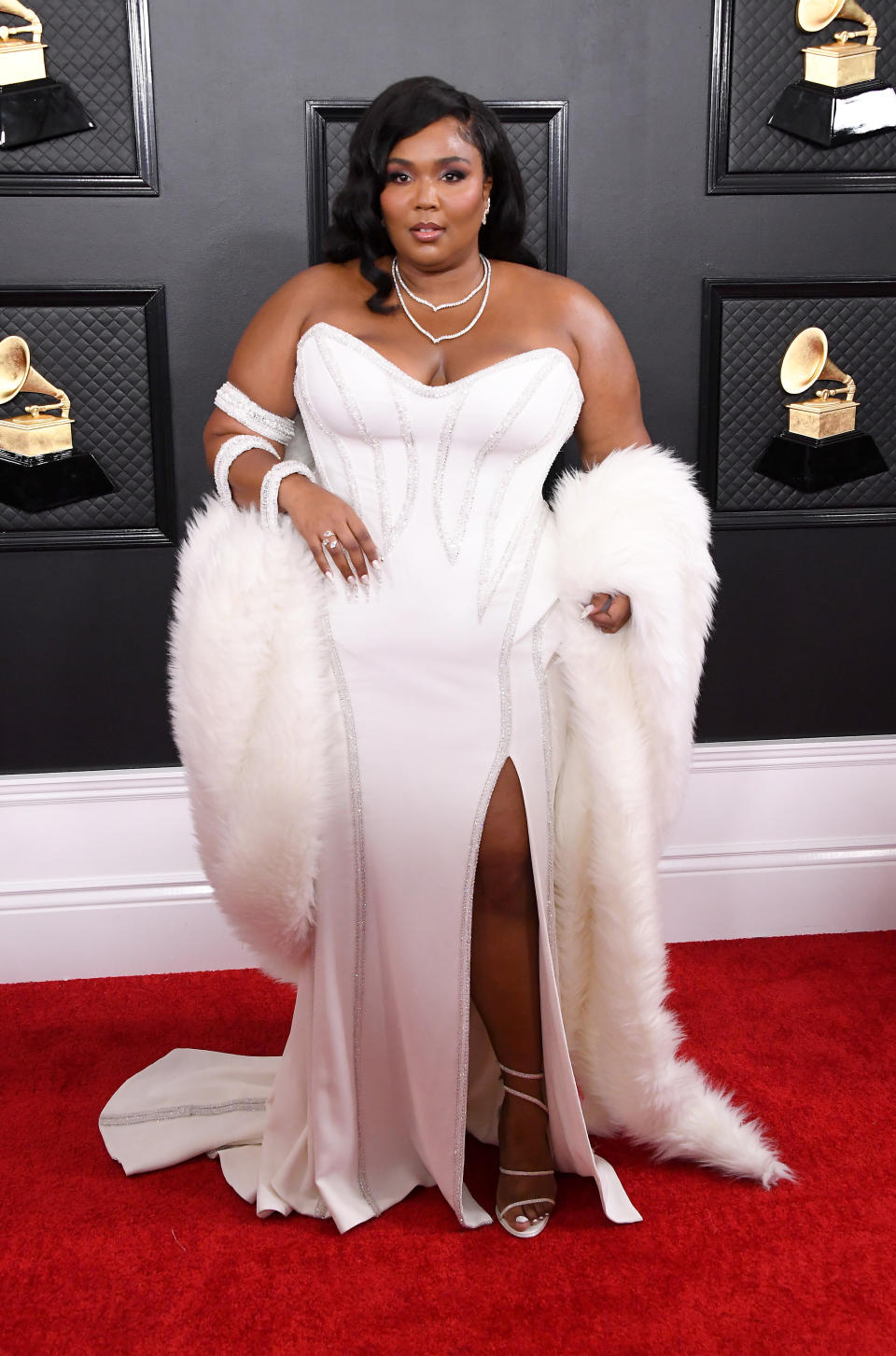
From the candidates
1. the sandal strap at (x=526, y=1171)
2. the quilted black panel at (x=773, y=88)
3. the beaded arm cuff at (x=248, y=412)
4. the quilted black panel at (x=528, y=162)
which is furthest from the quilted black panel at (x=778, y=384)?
the sandal strap at (x=526, y=1171)

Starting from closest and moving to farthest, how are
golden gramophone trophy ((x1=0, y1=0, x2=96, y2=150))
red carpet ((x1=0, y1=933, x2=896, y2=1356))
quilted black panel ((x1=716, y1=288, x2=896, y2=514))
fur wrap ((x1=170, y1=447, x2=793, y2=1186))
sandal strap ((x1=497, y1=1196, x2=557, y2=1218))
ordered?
1. red carpet ((x1=0, y1=933, x2=896, y2=1356))
2. fur wrap ((x1=170, y1=447, x2=793, y2=1186))
3. sandal strap ((x1=497, y1=1196, x2=557, y2=1218))
4. golden gramophone trophy ((x1=0, y1=0, x2=96, y2=150))
5. quilted black panel ((x1=716, y1=288, x2=896, y2=514))

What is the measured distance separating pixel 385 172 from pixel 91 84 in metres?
0.90

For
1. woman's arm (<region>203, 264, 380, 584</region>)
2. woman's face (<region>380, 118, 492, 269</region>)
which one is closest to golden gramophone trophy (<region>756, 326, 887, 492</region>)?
woman's face (<region>380, 118, 492, 269</region>)

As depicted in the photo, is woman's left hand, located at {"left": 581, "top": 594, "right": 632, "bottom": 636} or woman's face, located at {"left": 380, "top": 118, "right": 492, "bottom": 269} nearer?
woman's face, located at {"left": 380, "top": 118, "right": 492, "bottom": 269}

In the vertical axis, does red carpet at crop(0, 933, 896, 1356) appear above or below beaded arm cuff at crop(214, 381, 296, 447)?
A: below

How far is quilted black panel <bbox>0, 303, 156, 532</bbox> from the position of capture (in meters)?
2.63

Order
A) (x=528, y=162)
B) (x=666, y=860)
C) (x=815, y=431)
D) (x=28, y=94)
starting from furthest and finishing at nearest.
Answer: (x=666, y=860) < (x=815, y=431) < (x=528, y=162) < (x=28, y=94)

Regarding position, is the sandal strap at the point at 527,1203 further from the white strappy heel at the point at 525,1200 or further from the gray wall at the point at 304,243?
the gray wall at the point at 304,243

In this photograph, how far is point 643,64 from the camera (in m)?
2.62

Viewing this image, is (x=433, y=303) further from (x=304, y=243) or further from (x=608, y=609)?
(x=304, y=243)

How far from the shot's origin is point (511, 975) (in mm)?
2074

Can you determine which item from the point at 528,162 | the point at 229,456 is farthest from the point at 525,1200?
the point at 528,162

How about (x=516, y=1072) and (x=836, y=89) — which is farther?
(x=836, y=89)

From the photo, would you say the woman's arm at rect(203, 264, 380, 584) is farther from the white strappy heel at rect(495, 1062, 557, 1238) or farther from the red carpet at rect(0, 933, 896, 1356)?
the red carpet at rect(0, 933, 896, 1356)
